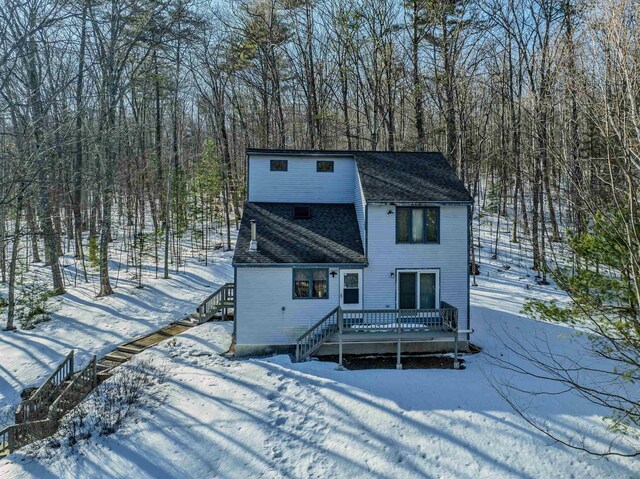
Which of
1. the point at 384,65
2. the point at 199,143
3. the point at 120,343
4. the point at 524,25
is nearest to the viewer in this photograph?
the point at 120,343

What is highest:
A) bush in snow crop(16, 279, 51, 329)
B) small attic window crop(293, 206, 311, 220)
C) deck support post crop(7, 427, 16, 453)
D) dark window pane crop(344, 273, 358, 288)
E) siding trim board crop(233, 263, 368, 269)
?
small attic window crop(293, 206, 311, 220)

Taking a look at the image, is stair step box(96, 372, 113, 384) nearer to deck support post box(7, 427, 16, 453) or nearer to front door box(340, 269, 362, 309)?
deck support post box(7, 427, 16, 453)

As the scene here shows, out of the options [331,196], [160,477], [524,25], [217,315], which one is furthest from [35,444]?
[524,25]

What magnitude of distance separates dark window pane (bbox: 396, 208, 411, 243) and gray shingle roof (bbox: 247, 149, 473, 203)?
471 millimetres

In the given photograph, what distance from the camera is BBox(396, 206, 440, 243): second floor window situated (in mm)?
13852

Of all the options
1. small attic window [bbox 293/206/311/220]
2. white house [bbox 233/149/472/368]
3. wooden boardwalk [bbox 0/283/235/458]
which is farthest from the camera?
small attic window [bbox 293/206/311/220]

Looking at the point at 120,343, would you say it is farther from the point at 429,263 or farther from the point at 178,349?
the point at 429,263

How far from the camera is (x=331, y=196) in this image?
1631 cm

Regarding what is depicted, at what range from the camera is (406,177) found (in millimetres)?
15008

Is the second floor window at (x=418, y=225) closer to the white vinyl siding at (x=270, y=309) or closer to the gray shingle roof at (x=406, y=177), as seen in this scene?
the gray shingle roof at (x=406, y=177)

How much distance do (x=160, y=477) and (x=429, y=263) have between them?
980 cm

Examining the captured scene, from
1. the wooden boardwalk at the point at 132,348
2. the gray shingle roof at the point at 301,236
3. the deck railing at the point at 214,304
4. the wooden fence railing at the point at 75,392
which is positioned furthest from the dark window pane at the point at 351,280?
the wooden fence railing at the point at 75,392

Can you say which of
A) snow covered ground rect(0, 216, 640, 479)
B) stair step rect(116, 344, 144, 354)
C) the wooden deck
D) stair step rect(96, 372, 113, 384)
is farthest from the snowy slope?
stair step rect(116, 344, 144, 354)

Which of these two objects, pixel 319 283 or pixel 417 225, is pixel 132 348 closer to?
pixel 319 283
